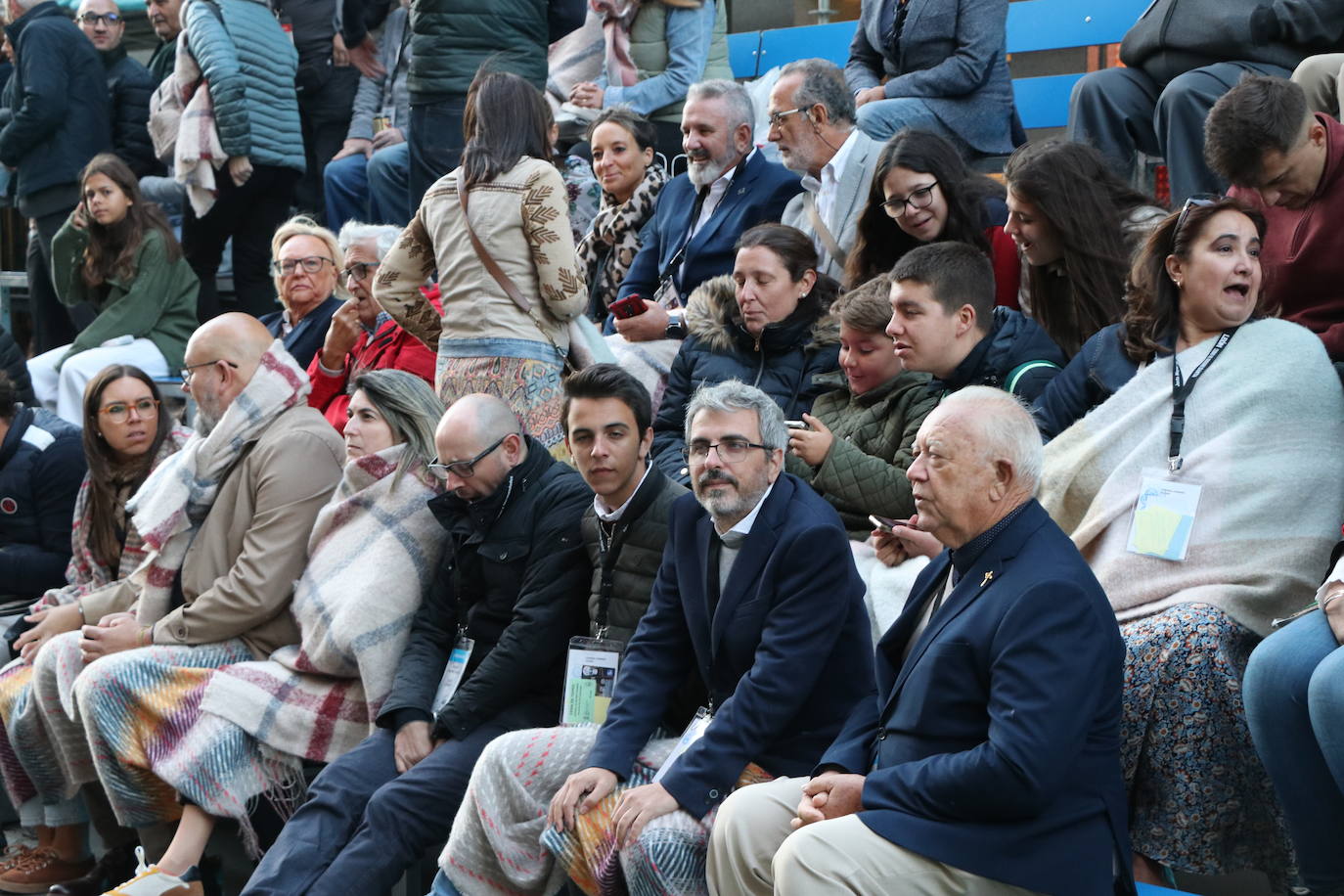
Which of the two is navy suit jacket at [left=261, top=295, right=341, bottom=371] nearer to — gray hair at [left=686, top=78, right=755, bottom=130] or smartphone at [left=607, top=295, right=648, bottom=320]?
smartphone at [left=607, top=295, right=648, bottom=320]

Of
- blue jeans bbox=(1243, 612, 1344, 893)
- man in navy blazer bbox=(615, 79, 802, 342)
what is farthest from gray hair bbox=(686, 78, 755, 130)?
blue jeans bbox=(1243, 612, 1344, 893)

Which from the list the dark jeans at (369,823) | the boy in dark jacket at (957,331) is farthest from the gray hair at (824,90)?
the dark jeans at (369,823)

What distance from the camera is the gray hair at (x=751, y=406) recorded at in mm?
3422

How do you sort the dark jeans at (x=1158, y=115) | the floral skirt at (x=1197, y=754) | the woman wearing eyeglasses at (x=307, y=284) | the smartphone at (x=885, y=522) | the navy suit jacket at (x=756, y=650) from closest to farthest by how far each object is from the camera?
→ the floral skirt at (x=1197, y=754) → the navy suit jacket at (x=756, y=650) → the smartphone at (x=885, y=522) → the dark jeans at (x=1158, y=115) → the woman wearing eyeglasses at (x=307, y=284)

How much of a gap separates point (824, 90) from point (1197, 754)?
2737 millimetres

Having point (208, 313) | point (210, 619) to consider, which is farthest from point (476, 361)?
point (208, 313)

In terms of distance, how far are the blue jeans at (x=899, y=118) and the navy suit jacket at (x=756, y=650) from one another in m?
2.43

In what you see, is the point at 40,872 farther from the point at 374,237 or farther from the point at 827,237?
the point at 827,237

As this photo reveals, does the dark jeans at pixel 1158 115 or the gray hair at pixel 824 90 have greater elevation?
the gray hair at pixel 824 90

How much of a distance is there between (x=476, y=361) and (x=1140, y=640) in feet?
8.05

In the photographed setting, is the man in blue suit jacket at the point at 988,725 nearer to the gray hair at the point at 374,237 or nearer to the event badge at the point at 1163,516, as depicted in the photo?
the event badge at the point at 1163,516

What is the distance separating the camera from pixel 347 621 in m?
4.20

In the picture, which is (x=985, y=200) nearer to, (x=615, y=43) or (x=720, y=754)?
(x=720, y=754)

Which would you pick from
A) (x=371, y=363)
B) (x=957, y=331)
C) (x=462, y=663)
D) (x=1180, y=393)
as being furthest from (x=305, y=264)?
(x=1180, y=393)
